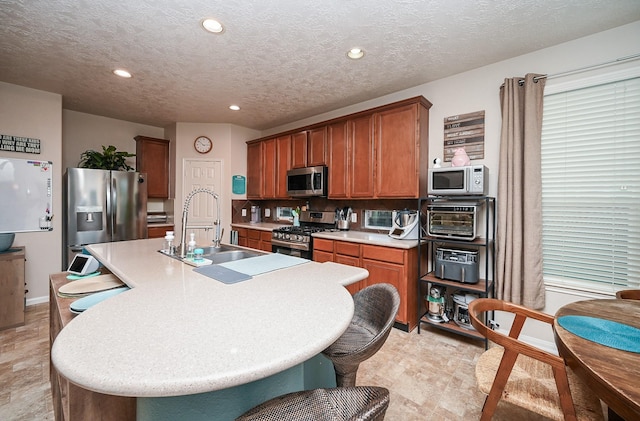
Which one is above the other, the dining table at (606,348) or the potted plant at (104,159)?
the potted plant at (104,159)

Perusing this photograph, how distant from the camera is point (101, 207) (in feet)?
12.2

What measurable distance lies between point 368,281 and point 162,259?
6.58 feet

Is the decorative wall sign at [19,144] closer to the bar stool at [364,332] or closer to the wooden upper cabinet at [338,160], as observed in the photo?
the wooden upper cabinet at [338,160]

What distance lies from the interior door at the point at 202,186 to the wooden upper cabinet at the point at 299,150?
1456 millimetres

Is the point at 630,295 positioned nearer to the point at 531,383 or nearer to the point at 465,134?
the point at 531,383

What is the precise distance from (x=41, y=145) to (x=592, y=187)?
585 cm

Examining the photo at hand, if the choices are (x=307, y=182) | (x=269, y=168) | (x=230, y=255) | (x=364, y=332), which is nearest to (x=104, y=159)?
(x=269, y=168)

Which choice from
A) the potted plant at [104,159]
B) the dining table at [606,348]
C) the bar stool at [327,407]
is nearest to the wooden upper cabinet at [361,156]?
the dining table at [606,348]

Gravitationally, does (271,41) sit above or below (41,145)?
above

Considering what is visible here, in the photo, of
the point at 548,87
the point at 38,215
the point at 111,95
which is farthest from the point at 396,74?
the point at 38,215

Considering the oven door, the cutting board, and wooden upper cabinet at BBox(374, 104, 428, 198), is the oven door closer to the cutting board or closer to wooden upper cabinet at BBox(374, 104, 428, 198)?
wooden upper cabinet at BBox(374, 104, 428, 198)

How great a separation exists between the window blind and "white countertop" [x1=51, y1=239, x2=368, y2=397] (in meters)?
2.21

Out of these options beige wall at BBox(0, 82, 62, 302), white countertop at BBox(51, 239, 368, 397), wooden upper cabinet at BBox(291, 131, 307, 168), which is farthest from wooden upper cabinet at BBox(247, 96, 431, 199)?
beige wall at BBox(0, 82, 62, 302)

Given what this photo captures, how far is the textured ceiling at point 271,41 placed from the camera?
187cm
